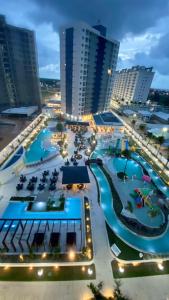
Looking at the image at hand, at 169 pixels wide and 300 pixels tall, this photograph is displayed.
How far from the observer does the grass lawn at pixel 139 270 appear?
16.0 metres

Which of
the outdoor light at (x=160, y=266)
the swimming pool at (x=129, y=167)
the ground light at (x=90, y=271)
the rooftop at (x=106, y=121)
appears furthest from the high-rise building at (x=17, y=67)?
the outdoor light at (x=160, y=266)

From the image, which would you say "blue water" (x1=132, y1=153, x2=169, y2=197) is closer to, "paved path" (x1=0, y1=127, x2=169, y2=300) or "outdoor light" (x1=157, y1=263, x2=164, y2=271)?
"outdoor light" (x1=157, y1=263, x2=164, y2=271)

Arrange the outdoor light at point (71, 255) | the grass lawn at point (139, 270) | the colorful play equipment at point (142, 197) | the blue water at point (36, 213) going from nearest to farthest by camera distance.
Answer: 1. the grass lawn at point (139, 270)
2. the outdoor light at point (71, 255)
3. the blue water at point (36, 213)
4. the colorful play equipment at point (142, 197)

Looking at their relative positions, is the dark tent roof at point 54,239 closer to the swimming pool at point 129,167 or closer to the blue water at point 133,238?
the blue water at point 133,238

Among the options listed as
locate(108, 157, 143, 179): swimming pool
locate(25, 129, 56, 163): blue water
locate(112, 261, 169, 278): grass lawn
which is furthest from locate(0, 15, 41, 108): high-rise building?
locate(112, 261, 169, 278): grass lawn

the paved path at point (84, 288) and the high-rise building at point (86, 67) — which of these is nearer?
the paved path at point (84, 288)

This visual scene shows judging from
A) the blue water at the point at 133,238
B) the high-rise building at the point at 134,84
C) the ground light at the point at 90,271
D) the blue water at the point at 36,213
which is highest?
the high-rise building at the point at 134,84

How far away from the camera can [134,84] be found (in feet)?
339

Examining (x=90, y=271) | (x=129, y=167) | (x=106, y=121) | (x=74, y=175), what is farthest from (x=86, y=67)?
(x=90, y=271)

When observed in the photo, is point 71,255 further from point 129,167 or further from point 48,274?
point 129,167

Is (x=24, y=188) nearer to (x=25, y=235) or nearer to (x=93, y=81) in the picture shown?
(x=25, y=235)

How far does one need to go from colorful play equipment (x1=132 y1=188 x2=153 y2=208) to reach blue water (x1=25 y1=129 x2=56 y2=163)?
26522mm

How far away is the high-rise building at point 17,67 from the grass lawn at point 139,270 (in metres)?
72.2

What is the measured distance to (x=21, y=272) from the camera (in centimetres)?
1580
